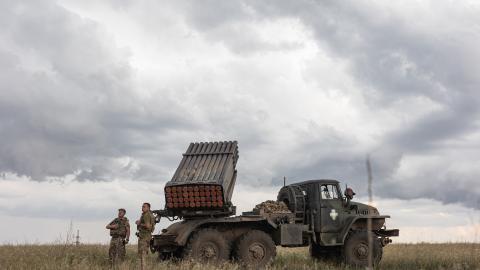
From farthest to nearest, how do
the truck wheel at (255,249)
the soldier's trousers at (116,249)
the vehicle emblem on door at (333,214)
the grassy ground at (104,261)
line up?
the vehicle emblem on door at (333,214) < the truck wheel at (255,249) < the soldier's trousers at (116,249) < the grassy ground at (104,261)

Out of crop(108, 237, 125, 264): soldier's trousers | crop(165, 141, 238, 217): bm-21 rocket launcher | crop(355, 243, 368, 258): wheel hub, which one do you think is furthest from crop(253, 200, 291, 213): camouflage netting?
crop(108, 237, 125, 264): soldier's trousers

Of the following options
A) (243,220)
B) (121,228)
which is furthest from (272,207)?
(121,228)

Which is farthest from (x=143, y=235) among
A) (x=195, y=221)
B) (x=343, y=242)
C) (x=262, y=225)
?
(x=343, y=242)

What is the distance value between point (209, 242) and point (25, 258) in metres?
5.05

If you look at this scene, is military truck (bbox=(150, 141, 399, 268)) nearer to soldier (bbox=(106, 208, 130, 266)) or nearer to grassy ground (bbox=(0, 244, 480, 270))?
grassy ground (bbox=(0, 244, 480, 270))

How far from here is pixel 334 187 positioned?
18.3 metres

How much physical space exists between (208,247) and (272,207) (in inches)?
101

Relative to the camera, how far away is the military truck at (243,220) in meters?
16.4

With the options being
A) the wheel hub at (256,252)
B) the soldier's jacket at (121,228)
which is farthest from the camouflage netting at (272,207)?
the soldier's jacket at (121,228)

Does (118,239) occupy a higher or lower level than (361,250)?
higher

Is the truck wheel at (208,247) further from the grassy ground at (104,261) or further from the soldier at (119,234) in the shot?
the soldier at (119,234)

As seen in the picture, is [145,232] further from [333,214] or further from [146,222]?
[333,214]

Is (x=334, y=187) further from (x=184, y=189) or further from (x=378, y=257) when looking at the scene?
(x=184, y=189)

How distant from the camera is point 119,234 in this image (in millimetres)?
16172
